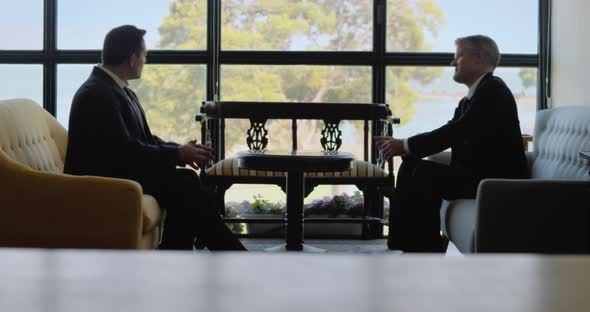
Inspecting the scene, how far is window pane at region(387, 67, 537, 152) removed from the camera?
5660 mm

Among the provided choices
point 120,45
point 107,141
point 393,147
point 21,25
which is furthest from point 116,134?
point 21,25

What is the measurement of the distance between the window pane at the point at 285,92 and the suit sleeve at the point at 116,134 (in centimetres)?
213

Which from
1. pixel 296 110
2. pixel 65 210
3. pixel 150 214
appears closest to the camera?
pixel 65 210

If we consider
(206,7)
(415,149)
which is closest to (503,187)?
(415,149)

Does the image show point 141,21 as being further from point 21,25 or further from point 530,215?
point 530,215

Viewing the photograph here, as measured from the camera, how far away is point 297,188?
14.2 feet

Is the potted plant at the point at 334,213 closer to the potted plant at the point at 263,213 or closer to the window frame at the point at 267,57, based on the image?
the potted plant at the point at 263,213

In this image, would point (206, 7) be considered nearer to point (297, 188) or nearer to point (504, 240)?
point (297, 188)

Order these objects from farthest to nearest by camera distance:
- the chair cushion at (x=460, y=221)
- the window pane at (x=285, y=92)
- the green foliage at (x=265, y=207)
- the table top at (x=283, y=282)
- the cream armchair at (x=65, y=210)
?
the window pane at (x=285, y=92) < the green foliage at (x=265, y=207) < the chair cushion at (x=460, y=221) < the cream armchair at (x=65, y=210) < the table top at (x=283, y=282)

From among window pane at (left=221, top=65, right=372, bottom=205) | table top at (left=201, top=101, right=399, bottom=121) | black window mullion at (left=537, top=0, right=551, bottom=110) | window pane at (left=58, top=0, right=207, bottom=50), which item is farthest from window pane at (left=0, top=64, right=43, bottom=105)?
black window mullion at (left=537, top=0, right=551, bottom=110)

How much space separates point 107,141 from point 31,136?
0.33 metres

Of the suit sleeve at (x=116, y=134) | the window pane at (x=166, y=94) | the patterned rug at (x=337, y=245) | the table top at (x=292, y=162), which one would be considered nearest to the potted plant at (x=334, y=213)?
the patterned rug at (x=337, y=245)

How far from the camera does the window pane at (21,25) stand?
572 cm

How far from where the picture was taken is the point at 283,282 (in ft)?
0.85
